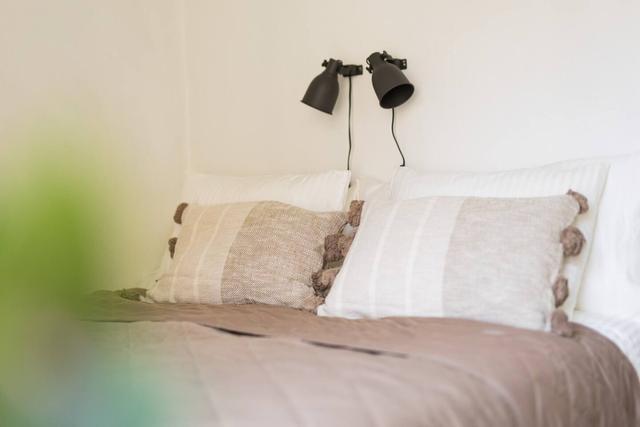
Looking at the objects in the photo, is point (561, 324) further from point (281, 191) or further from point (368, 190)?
point (281, 191)

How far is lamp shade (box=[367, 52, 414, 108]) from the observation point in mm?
1846

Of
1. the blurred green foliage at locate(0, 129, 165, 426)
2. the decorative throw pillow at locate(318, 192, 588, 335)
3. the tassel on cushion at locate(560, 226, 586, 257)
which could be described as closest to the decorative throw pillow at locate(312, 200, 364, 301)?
the decorative throw pillow at locate(318, 192, 588, 335)

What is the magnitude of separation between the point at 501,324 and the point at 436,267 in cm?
19

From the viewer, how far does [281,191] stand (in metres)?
2.00

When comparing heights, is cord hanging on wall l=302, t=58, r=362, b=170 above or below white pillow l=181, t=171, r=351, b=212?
above

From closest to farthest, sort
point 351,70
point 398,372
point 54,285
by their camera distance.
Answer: point 54,285 → point 398,372 → point 351,70

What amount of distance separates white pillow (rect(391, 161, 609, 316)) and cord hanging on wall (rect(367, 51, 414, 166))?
31cm

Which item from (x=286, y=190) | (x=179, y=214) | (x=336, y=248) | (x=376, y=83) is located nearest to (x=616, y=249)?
(x=336, y=248)

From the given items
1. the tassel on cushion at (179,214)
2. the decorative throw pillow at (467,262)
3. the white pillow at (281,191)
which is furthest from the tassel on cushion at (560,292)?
the tassel on cushion at (179,214)

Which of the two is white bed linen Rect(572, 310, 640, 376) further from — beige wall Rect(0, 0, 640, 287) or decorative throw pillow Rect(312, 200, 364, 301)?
decorative throw pillow Rect(312, 200, 364, 301)

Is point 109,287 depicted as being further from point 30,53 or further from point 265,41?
point 265,41

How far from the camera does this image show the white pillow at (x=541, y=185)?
138 centimetres

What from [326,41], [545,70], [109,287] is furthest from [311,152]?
[109,287]

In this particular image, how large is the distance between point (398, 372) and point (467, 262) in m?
0.43
